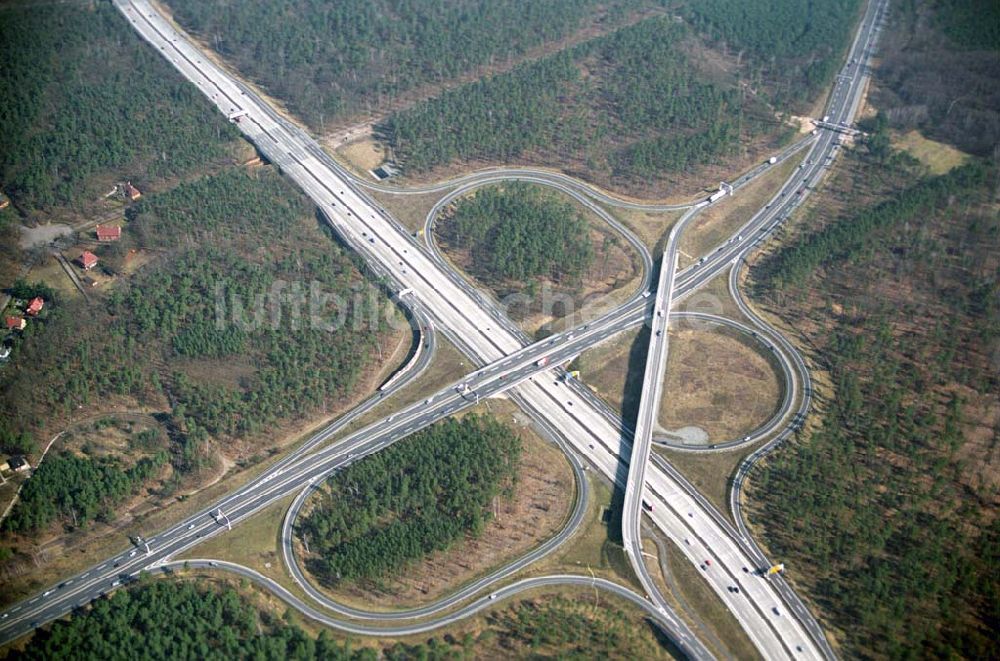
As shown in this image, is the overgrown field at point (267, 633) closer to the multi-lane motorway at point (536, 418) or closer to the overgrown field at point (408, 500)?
the multi-lane motorway at point (536, 418)

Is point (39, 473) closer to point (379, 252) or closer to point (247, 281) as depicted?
point (247, 281)

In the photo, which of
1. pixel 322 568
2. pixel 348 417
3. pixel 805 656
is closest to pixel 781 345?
pixel 805 656

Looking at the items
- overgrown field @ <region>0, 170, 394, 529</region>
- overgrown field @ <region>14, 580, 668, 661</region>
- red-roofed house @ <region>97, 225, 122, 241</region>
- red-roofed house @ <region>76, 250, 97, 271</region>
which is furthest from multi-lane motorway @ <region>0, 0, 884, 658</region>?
red-roofed house @ <region>76, 250, 97, 271</region>

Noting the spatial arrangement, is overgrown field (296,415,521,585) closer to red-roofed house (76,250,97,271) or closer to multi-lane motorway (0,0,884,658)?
multi-lane motorway (0,0,884,658)

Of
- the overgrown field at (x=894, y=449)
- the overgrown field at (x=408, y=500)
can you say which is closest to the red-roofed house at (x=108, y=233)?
the overgrown field at (x=408, y=500)

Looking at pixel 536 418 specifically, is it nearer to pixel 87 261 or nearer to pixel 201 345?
pixel 201 345

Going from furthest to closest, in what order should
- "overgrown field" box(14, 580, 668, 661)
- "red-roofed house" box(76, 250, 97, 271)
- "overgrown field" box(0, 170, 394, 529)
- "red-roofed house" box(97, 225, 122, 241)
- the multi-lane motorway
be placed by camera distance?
"red-roofed house" box(97, 225, 122, 241), "red-roofed house" box(76, 250, 97, 271), "overgrown field" box(0, 170, 394, 529), the multi-lane motorway, "overgrown field" box(14, 580, 668, 661)
